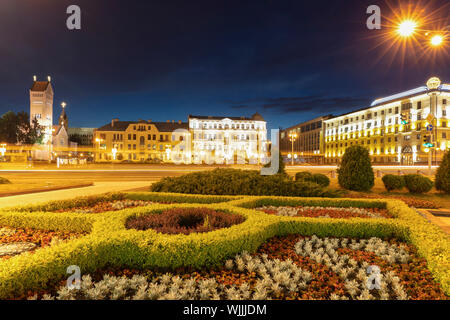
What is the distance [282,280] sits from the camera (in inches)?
154

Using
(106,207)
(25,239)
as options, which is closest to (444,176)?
(106,207)

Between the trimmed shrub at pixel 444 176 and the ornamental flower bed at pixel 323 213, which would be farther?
the trimmed shrub at pixel 444 176

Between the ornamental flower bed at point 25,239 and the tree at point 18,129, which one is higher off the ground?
the tree at point 18,129

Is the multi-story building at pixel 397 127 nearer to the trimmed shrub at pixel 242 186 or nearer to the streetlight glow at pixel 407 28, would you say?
the trimmed shrub at pixel 242 186

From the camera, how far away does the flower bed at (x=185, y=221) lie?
5.79 meters

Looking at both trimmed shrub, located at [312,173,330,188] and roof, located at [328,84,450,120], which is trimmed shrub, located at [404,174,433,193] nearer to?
trimmed shrub, located at [312,173,330,188]

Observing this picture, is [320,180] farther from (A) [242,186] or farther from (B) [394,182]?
(A) [242,186]

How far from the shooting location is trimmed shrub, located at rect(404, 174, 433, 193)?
1462 cm

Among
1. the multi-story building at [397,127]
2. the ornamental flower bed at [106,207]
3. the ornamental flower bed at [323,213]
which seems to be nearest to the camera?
the ornamental flower bed at [323,213]

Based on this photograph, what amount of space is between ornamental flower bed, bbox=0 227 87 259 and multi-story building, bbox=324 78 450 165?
62871 millimetres

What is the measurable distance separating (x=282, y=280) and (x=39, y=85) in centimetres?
10901

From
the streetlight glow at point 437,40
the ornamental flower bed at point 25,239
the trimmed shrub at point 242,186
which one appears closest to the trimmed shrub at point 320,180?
the trimmed shrub at point 242,186

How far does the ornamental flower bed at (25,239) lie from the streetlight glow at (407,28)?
1092 cm

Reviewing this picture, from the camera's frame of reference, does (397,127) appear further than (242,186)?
Yes
